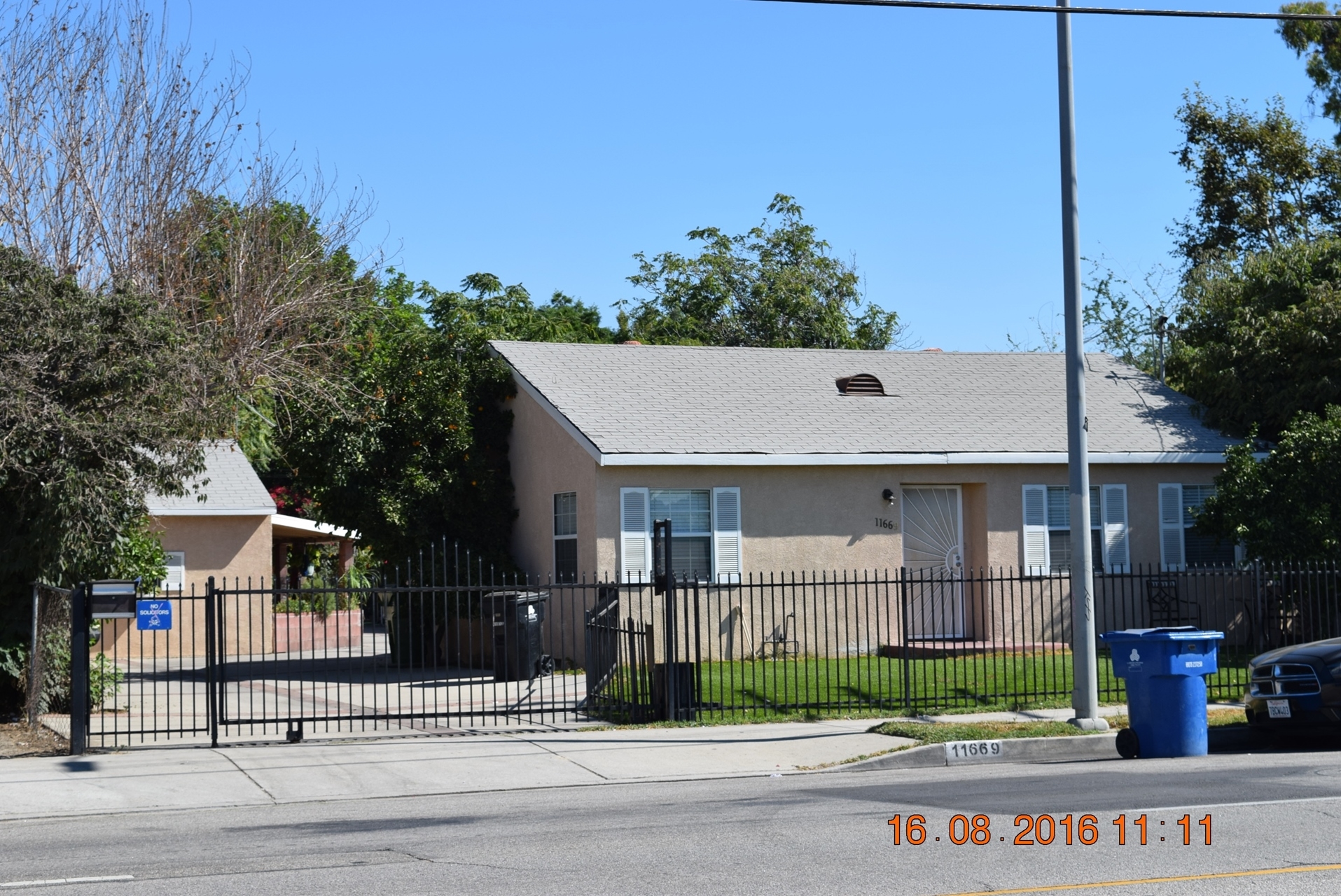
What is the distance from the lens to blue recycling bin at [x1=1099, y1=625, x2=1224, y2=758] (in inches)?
493

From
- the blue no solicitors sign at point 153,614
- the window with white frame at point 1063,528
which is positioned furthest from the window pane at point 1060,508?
the blue no solicitors sign at point 153,614

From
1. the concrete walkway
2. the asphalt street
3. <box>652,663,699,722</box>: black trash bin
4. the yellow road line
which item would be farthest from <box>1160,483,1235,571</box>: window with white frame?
the yellow road line

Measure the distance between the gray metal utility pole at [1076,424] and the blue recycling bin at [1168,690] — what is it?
1018mm

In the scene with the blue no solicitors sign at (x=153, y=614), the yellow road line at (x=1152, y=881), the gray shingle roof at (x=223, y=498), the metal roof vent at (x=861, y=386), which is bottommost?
the yellow road line at (x=1152, y=881)

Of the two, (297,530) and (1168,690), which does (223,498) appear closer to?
(297,530)

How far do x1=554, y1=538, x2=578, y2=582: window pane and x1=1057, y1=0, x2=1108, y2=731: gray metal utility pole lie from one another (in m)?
8.15

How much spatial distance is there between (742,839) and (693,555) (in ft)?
37.4

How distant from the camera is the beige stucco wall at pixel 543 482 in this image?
19.4m

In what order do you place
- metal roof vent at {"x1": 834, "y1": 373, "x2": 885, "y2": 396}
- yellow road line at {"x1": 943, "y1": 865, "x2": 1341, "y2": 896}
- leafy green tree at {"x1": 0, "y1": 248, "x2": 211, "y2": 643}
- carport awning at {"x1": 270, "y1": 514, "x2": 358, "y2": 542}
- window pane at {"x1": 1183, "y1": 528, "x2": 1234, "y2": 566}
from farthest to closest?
carport awning at {"x1": 270, "y1": 514, "x2": 358, "y2": 542}, metal roof vent at {"x1": 834, "y1": 373, "x2": 885, "y2": 396}, window pane at {"x1": 1183, "y1": 528, "x2": 1234, "y2": 566}, leafy green tree at {"x1": 0, "y1": 248, "x2": 211, "y2": 643}, yellow road line at {"x1": 943, "y1": 865, "x2": 1341, "y2": 896}

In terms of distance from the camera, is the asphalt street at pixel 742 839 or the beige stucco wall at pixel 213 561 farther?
the beige stucco wall at pixel 213 561

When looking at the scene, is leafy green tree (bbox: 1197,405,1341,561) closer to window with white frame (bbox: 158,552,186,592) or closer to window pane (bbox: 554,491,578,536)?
window pane (bbox: 554,491,578,536)

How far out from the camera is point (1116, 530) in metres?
21.6

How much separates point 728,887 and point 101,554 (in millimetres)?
10327

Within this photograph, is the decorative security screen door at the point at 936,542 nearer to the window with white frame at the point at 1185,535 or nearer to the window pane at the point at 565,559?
the window with white frame at the point at 1185,535
